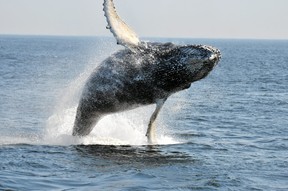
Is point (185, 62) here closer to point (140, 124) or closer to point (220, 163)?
point (220, 163)

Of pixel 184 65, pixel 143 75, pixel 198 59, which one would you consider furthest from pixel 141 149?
pixel 198 59

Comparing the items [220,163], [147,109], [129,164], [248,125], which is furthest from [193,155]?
[147,109]

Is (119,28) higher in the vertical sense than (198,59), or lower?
higher

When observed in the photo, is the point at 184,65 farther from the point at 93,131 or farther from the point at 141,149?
the point at 93,131

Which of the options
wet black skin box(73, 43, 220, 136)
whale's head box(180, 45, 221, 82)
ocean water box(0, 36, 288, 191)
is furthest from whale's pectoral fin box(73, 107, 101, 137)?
whale's head box(180, 45, 221, 82)

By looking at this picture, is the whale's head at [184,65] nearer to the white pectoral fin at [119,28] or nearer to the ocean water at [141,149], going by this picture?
the white pectoral fin at [119,28]

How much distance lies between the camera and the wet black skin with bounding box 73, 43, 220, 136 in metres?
16.5

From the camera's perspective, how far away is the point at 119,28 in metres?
17.4

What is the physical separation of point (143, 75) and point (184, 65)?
1219mm

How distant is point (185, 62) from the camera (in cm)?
1659

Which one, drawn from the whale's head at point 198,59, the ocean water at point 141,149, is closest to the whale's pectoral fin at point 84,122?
the ocean water at point 141,149

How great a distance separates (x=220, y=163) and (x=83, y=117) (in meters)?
4.39

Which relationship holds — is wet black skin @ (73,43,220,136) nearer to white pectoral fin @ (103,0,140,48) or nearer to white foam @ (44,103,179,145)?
white pectoral fin @ (103,0,140,48)

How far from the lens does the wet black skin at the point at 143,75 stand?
16.5 meters
